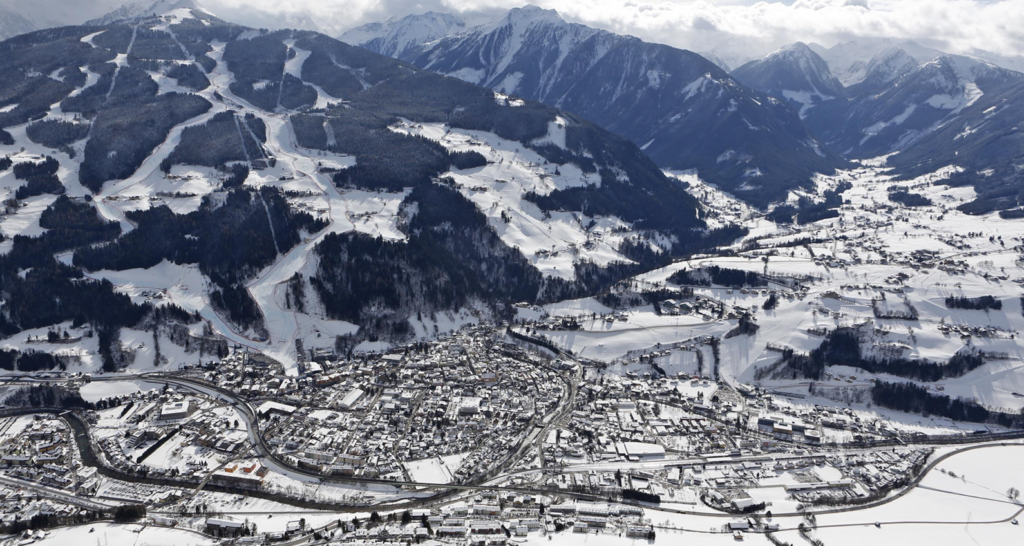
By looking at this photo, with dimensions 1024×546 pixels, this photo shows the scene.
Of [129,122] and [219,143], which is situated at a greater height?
[129,122]

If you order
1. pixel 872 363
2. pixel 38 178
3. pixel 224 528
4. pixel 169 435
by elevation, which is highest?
pixel 38 178

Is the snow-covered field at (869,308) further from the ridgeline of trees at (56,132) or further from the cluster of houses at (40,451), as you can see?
the ridgeline of trees at (56,132)

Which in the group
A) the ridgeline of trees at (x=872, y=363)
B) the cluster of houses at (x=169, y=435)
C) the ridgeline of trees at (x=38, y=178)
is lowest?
the cluster of houses at (x=169, y=435)

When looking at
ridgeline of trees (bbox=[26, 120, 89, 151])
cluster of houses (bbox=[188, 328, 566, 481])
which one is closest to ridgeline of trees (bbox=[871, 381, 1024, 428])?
cluster of houses (bbox=[188, 328, 566, 481])

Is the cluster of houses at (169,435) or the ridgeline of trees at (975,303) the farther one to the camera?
the ridgeline of trees at (975,303)

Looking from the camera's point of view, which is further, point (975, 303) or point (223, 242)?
point (223, 242)

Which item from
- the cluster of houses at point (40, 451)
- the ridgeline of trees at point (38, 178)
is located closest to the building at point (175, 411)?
the cluster of houses at point (40, 451)

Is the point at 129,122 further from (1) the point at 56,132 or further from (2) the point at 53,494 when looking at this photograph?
(2) the point at 53,494

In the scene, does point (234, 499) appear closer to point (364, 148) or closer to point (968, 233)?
point (364, 148)

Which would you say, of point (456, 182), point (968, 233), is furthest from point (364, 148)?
point (968, 233)

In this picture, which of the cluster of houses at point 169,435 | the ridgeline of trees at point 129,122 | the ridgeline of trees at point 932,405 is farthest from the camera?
the ridgeline of trees at point 129,122

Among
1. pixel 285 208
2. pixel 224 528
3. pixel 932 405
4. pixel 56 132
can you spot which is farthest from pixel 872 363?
pixel 56 132
